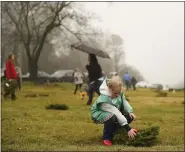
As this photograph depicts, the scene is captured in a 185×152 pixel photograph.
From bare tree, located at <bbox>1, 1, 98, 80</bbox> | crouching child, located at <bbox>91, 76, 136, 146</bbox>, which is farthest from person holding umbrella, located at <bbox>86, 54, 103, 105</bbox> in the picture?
bare tree, located at <bbox>1, 1, 98, 80</bbox>

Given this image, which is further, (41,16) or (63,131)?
(41,16)

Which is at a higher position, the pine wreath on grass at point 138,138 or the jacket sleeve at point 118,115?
the jacket sleeve at point 118,115

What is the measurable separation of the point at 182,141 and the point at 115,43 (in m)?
36.4

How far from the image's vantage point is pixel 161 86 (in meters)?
36.7

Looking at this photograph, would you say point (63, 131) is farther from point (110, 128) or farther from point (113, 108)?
point (113, 108)

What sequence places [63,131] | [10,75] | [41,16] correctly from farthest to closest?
[41,16] → [10,75] → [63,131]

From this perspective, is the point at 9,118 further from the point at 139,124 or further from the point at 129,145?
the point at 129,145

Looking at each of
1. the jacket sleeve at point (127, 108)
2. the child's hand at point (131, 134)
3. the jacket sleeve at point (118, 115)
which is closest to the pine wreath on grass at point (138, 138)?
the child's hand at point (131, 134)

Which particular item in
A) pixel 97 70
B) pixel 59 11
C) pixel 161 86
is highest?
pixel 59 11

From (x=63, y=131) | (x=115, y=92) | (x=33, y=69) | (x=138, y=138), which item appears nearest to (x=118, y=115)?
(x=115, y=92)

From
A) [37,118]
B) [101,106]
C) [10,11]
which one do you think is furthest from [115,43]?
[101,106]

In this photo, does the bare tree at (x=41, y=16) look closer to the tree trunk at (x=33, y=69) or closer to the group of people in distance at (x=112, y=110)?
the tree trunk at (x=33, y=69)

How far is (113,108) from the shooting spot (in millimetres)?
Result: 7309

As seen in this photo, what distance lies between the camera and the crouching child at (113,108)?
7273mm
